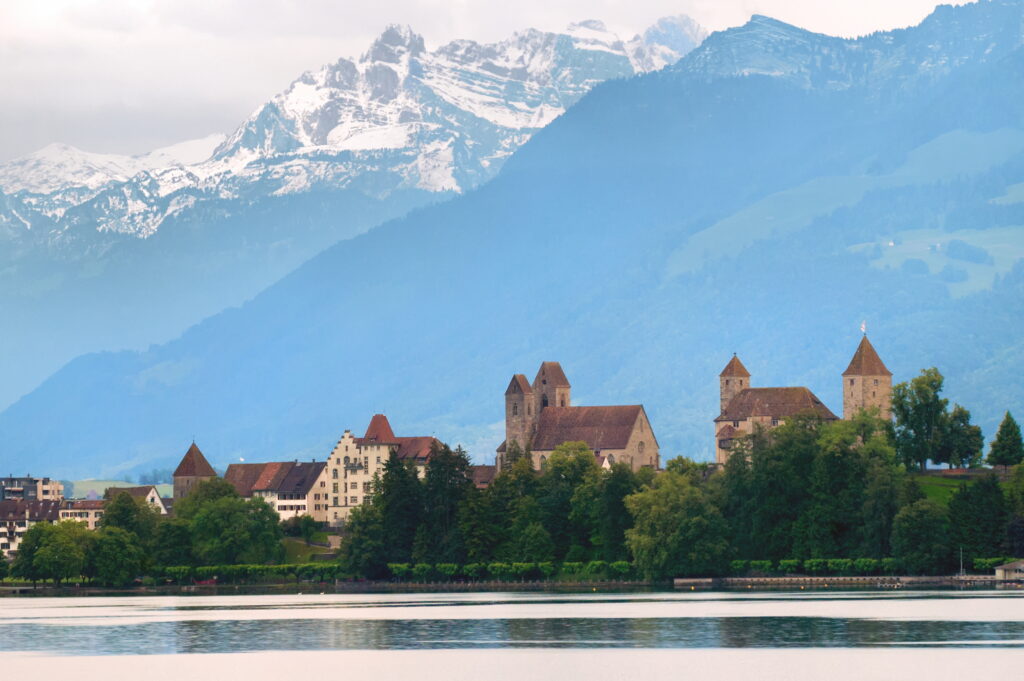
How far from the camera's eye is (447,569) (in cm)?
18262

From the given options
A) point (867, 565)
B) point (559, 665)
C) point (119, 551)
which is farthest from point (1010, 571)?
point (119, 551)

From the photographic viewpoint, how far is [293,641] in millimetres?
106250

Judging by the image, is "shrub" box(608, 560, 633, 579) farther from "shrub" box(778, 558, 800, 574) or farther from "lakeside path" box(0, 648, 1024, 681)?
"lakeside path" box(0, 648, 1024, 681)

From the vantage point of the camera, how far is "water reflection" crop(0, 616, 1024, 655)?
9744cm

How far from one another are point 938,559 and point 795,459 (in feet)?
55.5

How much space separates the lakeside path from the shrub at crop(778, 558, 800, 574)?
6796 cm

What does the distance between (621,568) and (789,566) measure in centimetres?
1678

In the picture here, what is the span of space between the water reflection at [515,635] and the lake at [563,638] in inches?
4.4

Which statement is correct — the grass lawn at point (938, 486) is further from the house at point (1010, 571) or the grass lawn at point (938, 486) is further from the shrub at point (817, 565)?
the house at point (1010, 571)

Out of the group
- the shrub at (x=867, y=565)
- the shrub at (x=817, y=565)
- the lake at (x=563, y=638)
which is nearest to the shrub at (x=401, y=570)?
Result: the lake at (x=563, y=638)

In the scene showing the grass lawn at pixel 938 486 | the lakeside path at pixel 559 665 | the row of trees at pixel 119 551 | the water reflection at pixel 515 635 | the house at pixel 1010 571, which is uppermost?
the grass lawn at pixel 938 486

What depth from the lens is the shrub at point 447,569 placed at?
7190 inches

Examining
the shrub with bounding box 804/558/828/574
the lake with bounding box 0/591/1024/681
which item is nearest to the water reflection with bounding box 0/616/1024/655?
the lake with bounding box 0/591/1024/681

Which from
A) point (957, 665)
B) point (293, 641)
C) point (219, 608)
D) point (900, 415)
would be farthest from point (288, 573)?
point (957, 665)
